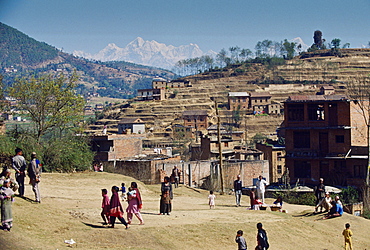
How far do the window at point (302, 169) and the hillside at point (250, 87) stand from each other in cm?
4946

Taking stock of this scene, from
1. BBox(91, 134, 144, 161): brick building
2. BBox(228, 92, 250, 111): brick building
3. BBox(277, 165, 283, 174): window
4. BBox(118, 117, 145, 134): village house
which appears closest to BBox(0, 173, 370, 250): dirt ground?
BBox(91, 134, 144, 161): brick building

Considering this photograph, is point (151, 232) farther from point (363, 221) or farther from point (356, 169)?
point (356, 169)

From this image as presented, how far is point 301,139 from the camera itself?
145 feet

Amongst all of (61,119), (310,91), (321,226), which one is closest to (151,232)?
(321,226)

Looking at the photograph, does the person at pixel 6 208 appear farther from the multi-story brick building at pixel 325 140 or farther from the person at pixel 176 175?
the multi-story brick building at pixel 325 140

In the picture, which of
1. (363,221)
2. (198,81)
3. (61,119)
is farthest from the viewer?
(198,81)

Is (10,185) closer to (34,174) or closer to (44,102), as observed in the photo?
(34,174)

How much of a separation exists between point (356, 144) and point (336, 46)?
134 m

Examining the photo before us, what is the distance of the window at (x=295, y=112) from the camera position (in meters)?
44.1

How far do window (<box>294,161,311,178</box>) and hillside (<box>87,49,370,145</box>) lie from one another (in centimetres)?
4946

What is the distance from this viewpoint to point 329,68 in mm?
139125

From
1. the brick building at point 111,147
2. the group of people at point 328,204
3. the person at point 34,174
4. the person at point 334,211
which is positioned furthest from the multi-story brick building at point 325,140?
the person at point 34,174

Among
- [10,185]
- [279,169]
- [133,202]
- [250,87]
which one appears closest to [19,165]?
[10,185]

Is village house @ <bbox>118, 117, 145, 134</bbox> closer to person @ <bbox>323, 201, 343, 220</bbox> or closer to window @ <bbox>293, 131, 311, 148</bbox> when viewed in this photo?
window @ <bbox>293, 131, 311, 148</bbox>
